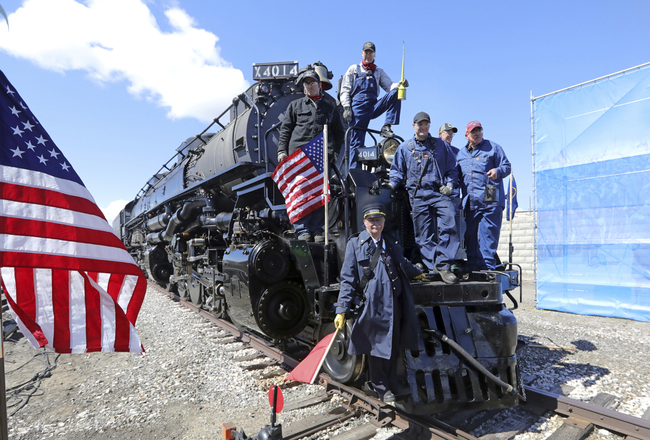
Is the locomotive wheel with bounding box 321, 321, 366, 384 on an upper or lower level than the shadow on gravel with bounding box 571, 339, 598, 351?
upper

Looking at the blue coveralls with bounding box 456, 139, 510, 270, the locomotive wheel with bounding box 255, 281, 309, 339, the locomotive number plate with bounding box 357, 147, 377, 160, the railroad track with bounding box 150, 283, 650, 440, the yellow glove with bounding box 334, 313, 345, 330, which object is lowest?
the railroad track with bounding box 150, 283, 650, 440

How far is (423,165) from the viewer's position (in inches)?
166

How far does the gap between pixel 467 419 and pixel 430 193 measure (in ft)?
7.16

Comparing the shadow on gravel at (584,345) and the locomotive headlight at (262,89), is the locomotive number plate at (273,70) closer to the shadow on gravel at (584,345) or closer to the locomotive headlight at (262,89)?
the locomotive headlight at (262,89)

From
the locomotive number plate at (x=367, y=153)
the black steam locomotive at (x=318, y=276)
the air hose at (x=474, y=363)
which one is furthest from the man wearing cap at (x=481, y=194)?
the air hose at (x=474, y=363)

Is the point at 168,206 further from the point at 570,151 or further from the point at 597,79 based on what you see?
the point at 597,79

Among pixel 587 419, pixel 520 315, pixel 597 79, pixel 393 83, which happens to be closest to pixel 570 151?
pixel 597 79

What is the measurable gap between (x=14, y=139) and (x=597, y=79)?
1041 centimetres

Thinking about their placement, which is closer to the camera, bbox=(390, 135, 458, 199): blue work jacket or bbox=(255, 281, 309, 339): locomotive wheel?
bbox=(390, 135, 458, 199): blue work jacket

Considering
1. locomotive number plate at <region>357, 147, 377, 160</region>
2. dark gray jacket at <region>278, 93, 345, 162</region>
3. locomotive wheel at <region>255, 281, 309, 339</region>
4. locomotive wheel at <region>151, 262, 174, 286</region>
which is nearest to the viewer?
locomotive wheel at <region>255, 281, 309, 339</region>

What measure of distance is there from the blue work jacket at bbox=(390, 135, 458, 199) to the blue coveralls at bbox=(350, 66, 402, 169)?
4.14 ft

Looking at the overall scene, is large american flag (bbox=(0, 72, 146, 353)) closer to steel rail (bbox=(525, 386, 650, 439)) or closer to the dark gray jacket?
the dark gray jacket

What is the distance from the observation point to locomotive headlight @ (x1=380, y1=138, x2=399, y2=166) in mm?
4895

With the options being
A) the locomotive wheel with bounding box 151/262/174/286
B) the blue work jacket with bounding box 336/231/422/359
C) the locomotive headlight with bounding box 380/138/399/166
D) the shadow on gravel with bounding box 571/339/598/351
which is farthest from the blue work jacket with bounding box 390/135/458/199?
the locomotive wheel with bounding box 151/262/174/286
